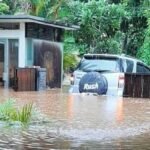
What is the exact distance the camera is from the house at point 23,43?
73.5ft

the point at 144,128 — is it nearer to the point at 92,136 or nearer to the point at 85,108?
the point at 92,136

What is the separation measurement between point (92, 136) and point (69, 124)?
139 cm

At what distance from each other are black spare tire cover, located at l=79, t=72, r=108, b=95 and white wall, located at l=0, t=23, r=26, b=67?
568cm

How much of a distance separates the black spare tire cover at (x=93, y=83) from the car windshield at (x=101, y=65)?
561 millimetres

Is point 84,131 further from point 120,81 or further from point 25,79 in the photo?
point 25,79

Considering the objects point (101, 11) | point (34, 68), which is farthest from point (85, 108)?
point (101, 11)

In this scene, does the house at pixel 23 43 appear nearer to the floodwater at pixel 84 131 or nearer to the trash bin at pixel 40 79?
the trash bin at pixel 40 79

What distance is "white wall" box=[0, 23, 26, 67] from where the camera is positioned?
22391 millimetres

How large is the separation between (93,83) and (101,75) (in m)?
0.38

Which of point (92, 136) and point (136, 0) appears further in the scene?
point (136, 0)

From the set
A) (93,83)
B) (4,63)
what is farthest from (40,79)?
(93,83)

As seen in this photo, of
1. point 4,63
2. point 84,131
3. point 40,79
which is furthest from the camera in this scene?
point 4,63

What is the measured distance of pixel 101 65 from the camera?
1748cm

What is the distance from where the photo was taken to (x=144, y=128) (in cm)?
931
